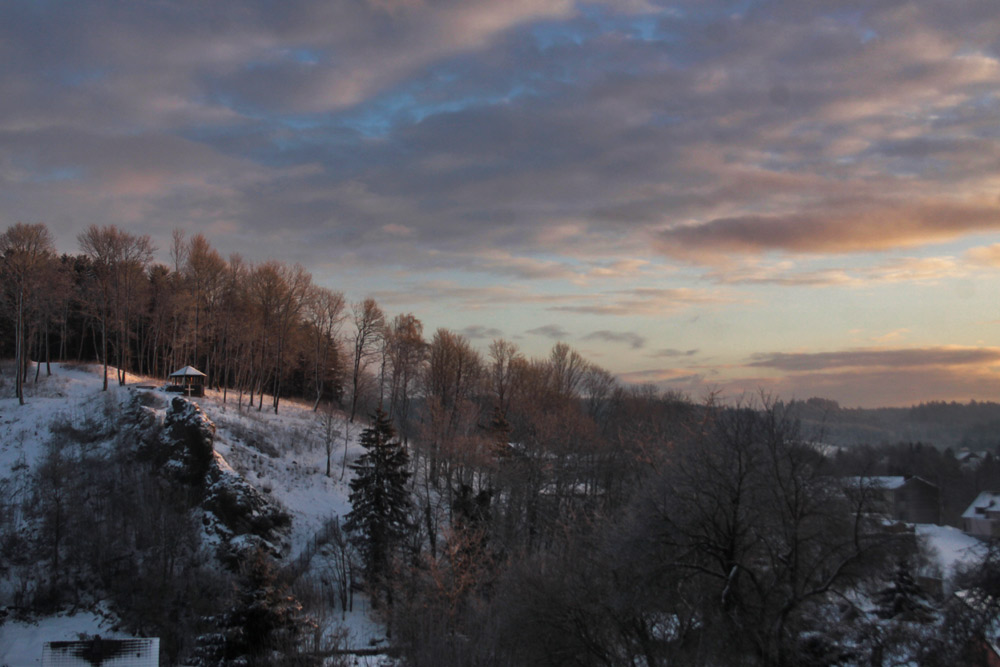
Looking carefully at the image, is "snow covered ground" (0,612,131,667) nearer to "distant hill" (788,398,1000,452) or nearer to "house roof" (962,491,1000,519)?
"distant hill" (788,398,1000,452)

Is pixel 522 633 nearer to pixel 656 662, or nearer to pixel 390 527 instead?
pixel 656 662

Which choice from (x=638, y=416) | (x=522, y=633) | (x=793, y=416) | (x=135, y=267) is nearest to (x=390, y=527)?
(x=522, y=633)

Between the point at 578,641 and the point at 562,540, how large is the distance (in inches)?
323

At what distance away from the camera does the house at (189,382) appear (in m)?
56.1

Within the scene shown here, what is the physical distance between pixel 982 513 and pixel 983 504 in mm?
3395

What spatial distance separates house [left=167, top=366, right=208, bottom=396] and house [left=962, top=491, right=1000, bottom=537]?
6389cm

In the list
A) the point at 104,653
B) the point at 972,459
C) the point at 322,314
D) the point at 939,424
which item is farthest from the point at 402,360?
the point at 939,424

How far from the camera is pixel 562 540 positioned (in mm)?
37188

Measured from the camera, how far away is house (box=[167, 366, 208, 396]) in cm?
5611

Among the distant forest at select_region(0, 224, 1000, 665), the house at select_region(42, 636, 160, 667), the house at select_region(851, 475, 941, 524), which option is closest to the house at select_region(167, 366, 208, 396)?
the distant forest at select_region(0, 224, 1000, 665)

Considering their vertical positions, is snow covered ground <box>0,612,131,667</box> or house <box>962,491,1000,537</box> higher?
house <box>962,491,1000,537</box>

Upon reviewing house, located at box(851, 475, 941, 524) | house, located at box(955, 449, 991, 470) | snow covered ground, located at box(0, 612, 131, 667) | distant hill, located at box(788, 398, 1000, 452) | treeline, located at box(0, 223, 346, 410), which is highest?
treeline, located at box(0, 223, 346, 410)

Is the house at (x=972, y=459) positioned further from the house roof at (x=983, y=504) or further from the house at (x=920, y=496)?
the house roof at (x=983, y=504)

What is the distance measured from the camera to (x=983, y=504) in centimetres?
6169
